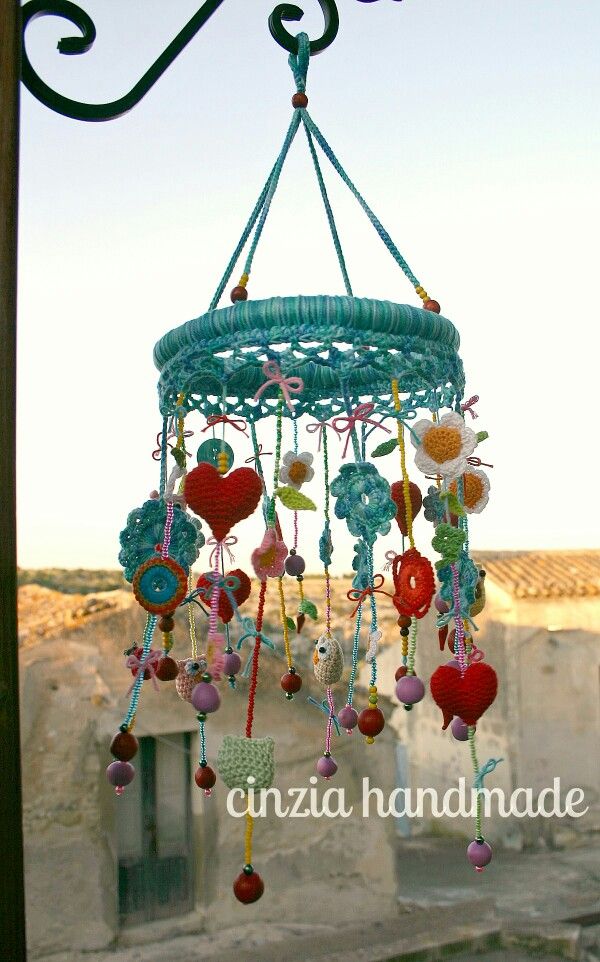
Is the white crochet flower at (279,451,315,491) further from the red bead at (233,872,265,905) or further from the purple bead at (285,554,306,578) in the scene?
the red bead at (233,872,265,905)

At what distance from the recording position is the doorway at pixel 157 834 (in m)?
6.39

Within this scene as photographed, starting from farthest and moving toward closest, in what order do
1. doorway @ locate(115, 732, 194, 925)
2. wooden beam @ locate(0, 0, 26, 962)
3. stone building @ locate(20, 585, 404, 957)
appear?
doorway @ locate(115, 732, 194, 925) → stone building @ locate(20, 585, 404, 957) → wooden beam @ locate(0, 0, 26, 962)

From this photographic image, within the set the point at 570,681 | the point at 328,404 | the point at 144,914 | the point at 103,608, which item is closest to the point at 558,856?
the point at 570,681

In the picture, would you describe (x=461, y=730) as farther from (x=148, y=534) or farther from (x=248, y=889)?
(x=148, y=534)

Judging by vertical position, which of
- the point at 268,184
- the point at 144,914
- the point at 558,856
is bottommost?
the point at 558,856

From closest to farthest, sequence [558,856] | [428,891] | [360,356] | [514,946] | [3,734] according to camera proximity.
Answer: [3,734]
[360,356]
[514,946]
[428,891]
[558,856]

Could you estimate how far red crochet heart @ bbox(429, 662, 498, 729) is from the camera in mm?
1953

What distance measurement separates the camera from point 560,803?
1095cm

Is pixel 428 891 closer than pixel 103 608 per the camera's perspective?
No

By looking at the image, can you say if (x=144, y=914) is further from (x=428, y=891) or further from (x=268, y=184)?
(x=268, y=184)

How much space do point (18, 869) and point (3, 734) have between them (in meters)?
0.21

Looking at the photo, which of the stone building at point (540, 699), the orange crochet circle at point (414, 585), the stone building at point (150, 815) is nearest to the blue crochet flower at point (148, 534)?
the orange crochet circle at point (414, 585)

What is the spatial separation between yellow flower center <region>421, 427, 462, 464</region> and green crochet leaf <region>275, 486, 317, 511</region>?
32 centimetres

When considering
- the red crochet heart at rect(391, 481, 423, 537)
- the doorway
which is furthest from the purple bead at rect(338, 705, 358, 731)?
the doorway
